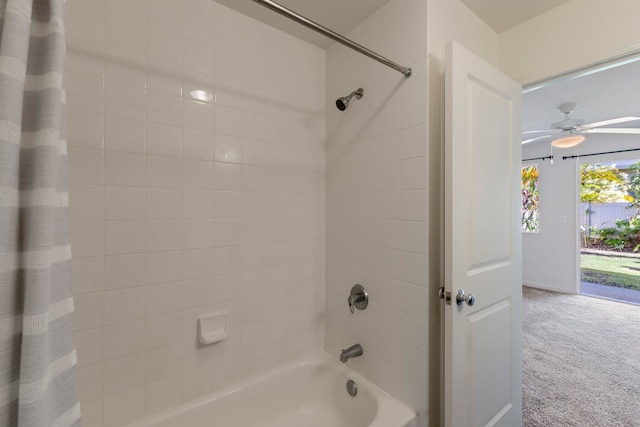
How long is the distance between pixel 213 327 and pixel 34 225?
1.00 meters

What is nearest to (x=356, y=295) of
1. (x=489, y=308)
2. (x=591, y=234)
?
(x=489, y=308)

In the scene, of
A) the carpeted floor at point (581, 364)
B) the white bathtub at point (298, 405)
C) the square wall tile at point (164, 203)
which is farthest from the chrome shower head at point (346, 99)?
the carpeted floor at point (581, 364)

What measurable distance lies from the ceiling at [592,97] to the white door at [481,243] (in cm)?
130

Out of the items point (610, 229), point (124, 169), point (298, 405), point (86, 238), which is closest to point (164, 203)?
point (124, 169)

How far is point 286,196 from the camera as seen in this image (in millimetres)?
1670

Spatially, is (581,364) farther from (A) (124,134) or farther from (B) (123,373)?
(A) (124,134)

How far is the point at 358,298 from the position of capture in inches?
61.2

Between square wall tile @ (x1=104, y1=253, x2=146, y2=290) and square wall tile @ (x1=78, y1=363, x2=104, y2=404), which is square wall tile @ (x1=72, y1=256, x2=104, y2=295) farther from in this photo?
square wall tile @ (x1=78, y1=363, x2=104, y2=404)

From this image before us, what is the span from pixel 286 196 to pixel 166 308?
84 cm

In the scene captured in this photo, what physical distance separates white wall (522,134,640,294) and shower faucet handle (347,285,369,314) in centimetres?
463

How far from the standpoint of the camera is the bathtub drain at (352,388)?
1518 mm

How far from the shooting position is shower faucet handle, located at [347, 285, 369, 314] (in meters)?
1.53

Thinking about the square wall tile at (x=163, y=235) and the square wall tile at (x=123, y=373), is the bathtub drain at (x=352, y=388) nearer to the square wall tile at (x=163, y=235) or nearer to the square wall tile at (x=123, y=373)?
the square wall tile at (x=123, y=373)

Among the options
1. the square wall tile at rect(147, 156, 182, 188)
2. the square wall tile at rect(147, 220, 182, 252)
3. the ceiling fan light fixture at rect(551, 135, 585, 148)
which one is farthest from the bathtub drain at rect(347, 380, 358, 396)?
the ceiling fan light fixture at rect(551, 135, 585, 148)
